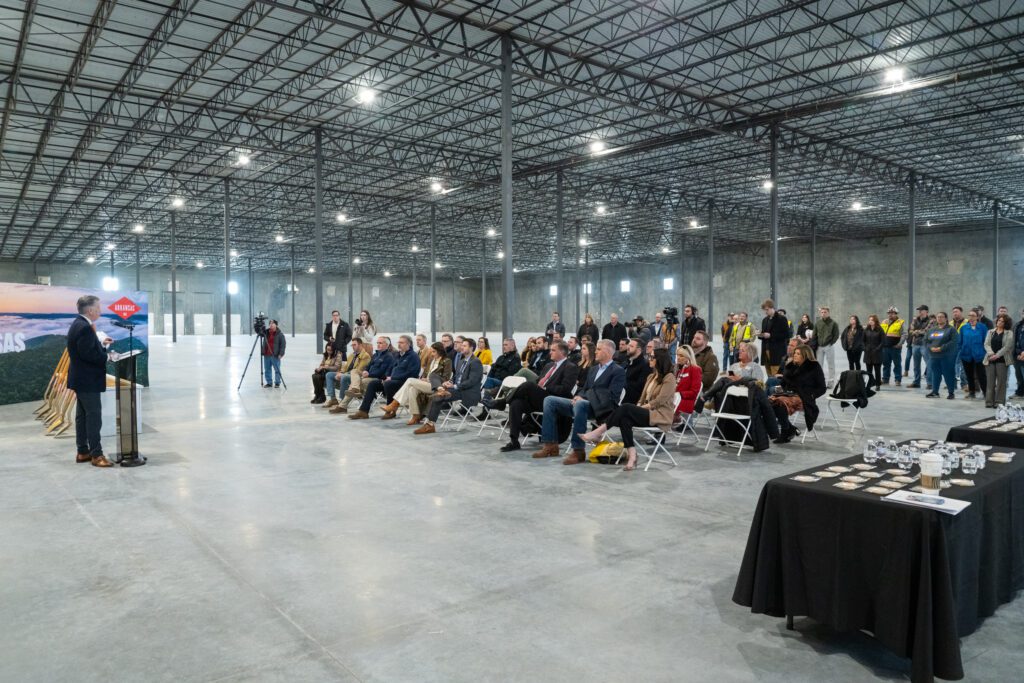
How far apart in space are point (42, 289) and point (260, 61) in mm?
7279

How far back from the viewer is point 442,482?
19.9 ft

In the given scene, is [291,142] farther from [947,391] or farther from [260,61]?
[947,391]

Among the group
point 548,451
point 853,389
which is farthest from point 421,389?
point 853,389

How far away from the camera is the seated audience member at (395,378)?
9547mm

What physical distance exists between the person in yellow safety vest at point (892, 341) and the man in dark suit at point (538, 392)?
855 cm

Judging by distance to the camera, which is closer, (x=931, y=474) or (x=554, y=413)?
(x=931, y=474)

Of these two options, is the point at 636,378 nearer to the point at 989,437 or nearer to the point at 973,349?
the point at 989,437

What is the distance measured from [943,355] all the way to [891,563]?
11.3m

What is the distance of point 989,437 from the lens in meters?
4.42

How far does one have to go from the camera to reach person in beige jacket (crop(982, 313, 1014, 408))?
10711 millimetres

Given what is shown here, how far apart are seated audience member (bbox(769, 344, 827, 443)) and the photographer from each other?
9.18 metres

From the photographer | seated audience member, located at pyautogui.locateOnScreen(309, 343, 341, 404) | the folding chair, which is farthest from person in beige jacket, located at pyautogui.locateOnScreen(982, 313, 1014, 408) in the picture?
the photographer

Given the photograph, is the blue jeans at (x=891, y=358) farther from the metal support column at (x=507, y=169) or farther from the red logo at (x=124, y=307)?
the red logo at (x=124, y=307)

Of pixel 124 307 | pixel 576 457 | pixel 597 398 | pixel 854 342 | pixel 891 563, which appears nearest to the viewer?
pixel 891 563
